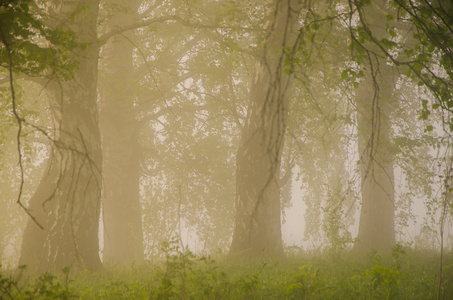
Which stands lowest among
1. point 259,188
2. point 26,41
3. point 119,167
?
point 259,188

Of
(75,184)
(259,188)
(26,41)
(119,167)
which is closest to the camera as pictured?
(26,41)

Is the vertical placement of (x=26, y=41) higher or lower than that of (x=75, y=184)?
higher

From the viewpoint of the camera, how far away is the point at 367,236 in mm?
11125

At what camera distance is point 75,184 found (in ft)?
18.8

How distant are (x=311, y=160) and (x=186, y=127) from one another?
5255 millimetres

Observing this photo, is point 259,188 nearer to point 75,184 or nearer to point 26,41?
point 75,184

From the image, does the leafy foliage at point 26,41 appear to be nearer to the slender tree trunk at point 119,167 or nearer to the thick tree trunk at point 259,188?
the thick tree trunk at point 259,188

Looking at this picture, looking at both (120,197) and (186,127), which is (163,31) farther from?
(120,197)

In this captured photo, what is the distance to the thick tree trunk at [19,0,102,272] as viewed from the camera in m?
6.00

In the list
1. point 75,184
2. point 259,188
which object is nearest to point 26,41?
point 75,184

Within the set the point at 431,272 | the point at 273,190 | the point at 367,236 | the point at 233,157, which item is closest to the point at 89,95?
the point at 273,190

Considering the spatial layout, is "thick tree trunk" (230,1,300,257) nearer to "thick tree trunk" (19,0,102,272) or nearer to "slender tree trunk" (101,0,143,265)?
"thick tree trunk" (19,0,102,272)

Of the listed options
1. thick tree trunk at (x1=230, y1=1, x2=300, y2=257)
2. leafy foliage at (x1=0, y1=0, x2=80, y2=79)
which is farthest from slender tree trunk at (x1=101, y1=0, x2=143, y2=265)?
leafy foliage at (x1=0, y1=0, x2=80, y2=79)

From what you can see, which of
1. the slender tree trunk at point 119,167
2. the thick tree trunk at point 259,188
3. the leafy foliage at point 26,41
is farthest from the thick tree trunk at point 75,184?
the slender tree trunk at point 119,167
